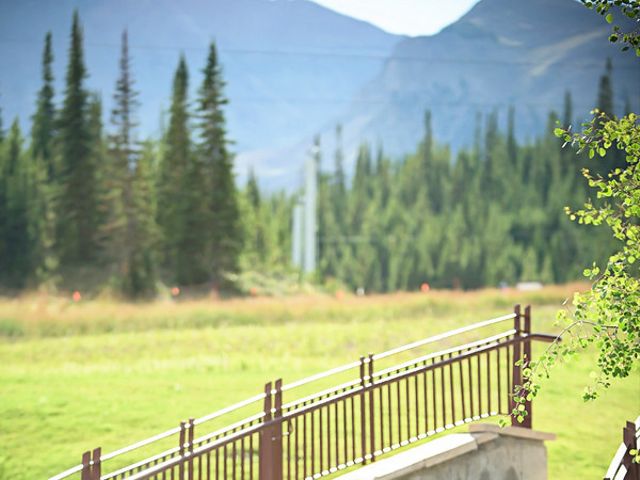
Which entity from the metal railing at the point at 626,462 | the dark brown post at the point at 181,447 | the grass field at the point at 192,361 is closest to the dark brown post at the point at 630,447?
the metal railing at the point at 626,462

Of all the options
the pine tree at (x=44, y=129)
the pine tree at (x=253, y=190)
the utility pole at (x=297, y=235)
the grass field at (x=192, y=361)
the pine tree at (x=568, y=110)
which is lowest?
the grass field at (x=192, y=361)

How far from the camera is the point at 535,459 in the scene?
10094mm

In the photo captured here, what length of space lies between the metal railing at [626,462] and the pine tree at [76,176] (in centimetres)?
1478

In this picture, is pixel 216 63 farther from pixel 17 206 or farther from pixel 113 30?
pixel 17 206

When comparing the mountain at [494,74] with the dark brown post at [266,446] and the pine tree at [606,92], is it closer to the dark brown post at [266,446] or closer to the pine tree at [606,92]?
the pine tree at [606,92]

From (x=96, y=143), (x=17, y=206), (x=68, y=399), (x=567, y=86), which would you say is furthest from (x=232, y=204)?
(x=567, y=86)

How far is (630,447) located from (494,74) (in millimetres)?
17945

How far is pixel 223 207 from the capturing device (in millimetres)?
21734

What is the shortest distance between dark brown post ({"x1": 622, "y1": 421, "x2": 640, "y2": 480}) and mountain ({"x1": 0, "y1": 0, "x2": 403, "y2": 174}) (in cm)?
1530

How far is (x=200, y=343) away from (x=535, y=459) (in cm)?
1108

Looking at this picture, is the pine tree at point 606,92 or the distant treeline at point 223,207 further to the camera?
the pine tree at point 606,92

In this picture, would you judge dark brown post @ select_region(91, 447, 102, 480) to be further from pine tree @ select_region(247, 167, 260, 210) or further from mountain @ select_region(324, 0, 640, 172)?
mountain @ select_region(324, 0, 640, 172)

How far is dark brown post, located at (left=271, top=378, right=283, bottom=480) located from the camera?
29.8 feet

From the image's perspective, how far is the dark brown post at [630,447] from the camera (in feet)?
24.9
